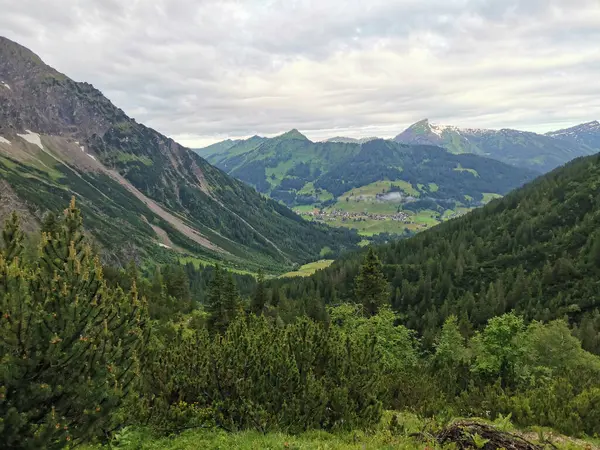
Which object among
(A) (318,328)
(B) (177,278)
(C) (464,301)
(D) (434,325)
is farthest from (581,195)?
(A) (318,328)

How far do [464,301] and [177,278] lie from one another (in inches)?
2857

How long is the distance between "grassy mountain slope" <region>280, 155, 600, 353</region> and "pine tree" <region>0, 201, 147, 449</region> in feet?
241

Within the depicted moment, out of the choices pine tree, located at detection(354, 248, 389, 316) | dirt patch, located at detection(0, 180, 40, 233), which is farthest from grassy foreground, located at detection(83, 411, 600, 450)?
dirt patch, located at detection(0, 180, 40, 233)

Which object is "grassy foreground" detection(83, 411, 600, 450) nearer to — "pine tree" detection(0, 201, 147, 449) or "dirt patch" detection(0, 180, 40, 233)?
"pine tree" detection(0, 201, 147, 449)

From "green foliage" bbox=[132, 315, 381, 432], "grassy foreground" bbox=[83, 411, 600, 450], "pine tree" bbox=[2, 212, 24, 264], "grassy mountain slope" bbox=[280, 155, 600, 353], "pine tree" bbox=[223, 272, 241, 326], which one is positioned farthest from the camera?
"grassy mountain slope" bbox=[280, 155, 600, 353]

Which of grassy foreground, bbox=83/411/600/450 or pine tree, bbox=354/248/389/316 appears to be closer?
grassy foreground, bbox=83/411/600/450

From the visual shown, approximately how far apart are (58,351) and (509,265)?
467ft

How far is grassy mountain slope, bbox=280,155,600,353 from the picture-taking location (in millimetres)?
96812

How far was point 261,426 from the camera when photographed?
16.6 metres

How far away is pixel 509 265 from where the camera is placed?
132 metres

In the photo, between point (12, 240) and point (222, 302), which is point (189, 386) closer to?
point (12, 240)

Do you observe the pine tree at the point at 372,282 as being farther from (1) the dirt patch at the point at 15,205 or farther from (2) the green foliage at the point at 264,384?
(1) the dirt patch at the point at 15,205

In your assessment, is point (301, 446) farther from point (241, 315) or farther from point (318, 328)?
point (241, 315)

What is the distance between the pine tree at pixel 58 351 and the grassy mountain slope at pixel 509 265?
241 ft
